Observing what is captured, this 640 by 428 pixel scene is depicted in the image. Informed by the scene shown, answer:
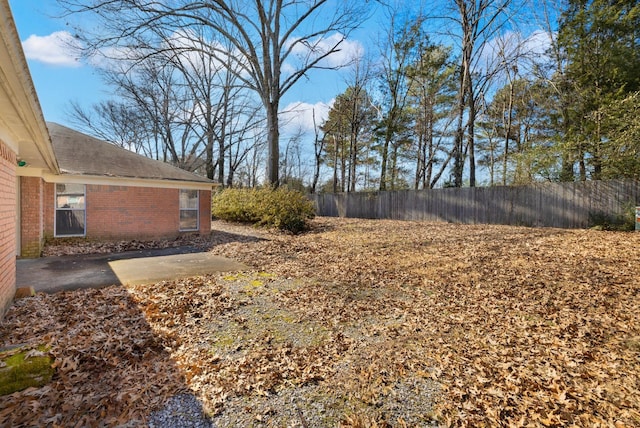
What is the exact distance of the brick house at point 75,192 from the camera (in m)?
3.86

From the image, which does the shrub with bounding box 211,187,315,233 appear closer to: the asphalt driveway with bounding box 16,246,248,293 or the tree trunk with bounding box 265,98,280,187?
the tree trunk with bounding box 265,98,280,187

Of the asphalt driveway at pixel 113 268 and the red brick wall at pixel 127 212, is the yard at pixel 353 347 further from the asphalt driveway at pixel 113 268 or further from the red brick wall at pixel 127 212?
the red brick wall at pixel 127 212

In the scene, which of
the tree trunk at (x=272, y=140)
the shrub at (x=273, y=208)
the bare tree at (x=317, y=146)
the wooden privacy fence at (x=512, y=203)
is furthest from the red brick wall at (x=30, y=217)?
the bare tree at (x=317, y=146)

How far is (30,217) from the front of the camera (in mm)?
7230

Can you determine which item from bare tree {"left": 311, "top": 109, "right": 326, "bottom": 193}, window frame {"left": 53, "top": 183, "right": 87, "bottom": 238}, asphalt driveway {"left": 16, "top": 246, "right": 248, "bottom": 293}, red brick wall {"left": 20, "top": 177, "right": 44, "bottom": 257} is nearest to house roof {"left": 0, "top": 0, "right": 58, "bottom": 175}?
asphalt driveway {"left": 16, "top": 246, "right": 248, "bottom": 293}

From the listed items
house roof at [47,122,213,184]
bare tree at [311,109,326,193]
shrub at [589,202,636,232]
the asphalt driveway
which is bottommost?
the asphalt driveway

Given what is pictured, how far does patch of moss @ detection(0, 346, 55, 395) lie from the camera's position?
7.49 feet

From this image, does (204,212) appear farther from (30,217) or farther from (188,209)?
(30,217)

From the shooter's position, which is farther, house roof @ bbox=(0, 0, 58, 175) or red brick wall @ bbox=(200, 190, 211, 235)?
red brick wall @ bbox=(200, 190, 211, 235)

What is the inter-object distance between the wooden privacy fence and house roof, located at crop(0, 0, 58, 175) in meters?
14.6

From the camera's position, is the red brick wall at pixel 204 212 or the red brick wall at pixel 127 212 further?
the red brick wall at pixel 204 212

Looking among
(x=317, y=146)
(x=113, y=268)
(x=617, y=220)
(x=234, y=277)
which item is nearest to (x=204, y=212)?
(x=113, y=268)

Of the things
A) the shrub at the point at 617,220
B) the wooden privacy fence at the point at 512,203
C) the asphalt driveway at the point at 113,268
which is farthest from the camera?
the wooden privacy fence at the point at 512,203

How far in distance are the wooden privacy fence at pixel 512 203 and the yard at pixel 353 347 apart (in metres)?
5.97
